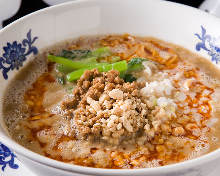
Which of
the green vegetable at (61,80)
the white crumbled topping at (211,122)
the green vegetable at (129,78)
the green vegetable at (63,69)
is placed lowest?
the green vegetable at (61,80)

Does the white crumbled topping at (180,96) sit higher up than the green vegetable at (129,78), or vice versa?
the white crumbled topping at (180,96)

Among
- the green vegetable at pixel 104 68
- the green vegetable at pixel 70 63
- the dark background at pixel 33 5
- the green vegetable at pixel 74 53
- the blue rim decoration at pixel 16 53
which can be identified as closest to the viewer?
the blue rim decoration at pixel 16 53

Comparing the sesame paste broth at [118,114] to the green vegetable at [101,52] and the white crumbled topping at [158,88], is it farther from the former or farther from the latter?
the green vegetable at [101,52]

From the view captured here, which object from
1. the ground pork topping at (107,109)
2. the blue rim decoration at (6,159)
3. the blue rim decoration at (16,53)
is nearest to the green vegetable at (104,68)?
the ground pork topping at (107,109)

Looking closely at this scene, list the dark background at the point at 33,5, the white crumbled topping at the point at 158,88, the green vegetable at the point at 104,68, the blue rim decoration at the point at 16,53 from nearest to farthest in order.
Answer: the white crumbled topping at the point at 158,88, the blue rim decoration at the point at 16,53, the green vegetable at the point at 104,68, the dark background at the point at 33,5

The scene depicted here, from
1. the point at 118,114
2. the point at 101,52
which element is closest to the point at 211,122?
the point at 118,114

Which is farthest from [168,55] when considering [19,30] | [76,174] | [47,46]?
[76,174]

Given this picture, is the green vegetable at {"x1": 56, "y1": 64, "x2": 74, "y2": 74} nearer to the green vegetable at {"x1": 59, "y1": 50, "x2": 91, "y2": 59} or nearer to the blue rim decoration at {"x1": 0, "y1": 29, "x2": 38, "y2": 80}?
the green vegetable at {"x1": 59, "y1": 50, "x2": 91, "y2": 59}
